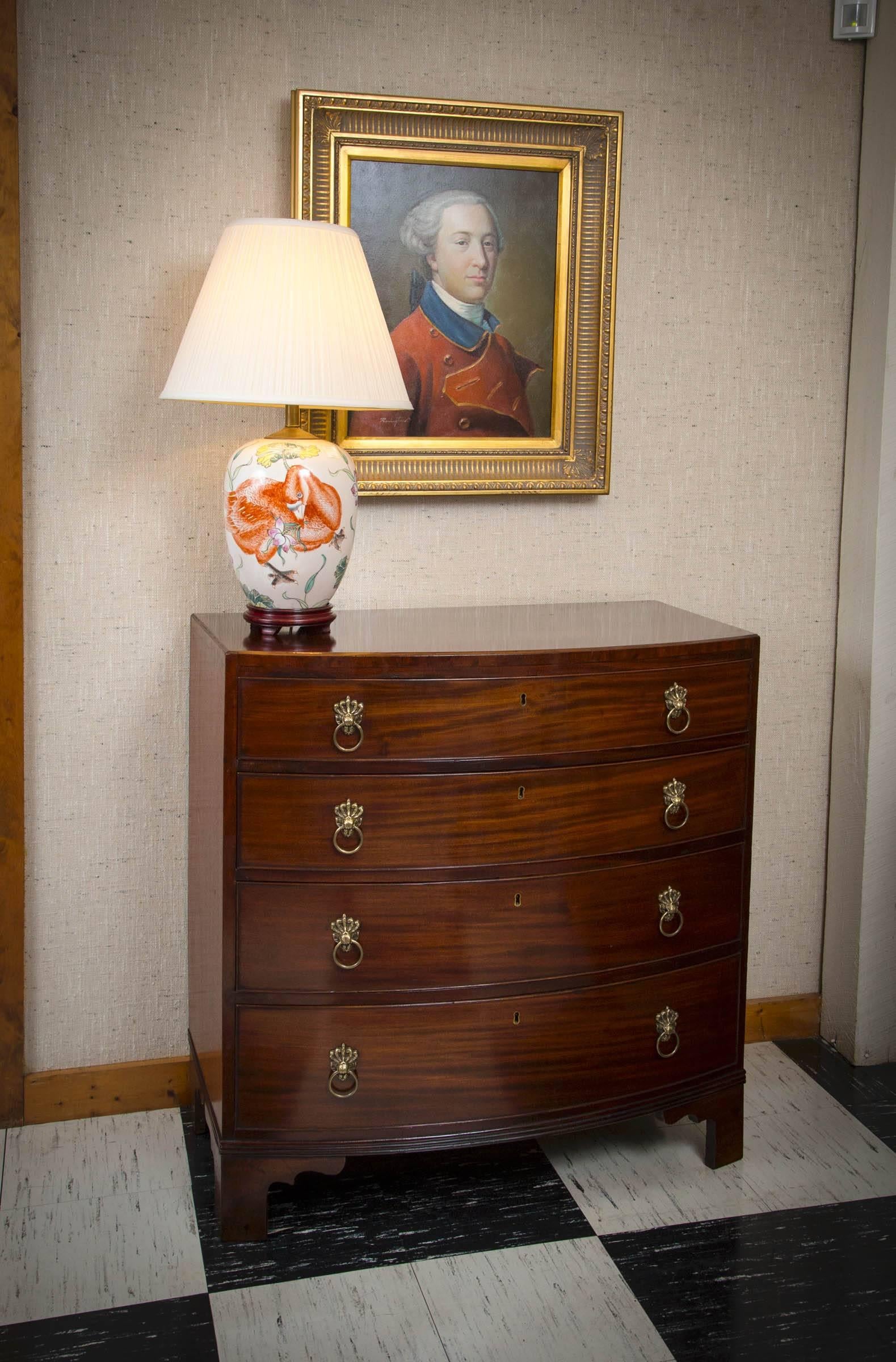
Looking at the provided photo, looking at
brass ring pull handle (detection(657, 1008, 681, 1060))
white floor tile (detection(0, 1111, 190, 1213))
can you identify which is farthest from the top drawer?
white floor tile (detection(0, 1111, 190, 1213))

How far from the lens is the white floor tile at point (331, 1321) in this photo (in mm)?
1947

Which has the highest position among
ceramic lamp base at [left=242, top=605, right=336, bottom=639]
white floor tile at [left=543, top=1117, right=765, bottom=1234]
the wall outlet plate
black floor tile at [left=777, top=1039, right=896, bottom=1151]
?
the wall outlet plate

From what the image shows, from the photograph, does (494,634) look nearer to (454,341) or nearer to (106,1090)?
(454,341)

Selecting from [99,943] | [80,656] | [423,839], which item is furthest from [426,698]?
[99,943]

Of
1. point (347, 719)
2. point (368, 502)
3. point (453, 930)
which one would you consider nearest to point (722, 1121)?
point (453, 930)

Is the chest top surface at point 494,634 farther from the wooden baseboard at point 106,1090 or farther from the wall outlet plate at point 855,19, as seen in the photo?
the wall outlet plate at point 855,19

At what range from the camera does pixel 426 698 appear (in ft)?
6.96

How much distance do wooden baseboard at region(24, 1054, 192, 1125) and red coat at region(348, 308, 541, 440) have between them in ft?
4.38

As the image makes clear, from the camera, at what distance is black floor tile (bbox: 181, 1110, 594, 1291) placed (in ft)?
7.14

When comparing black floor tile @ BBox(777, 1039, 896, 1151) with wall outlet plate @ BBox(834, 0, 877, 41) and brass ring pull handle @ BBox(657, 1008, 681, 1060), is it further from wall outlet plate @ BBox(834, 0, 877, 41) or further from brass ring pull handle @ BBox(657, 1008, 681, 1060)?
wall outlet plate @ BBox(834, 0, 877, 41)

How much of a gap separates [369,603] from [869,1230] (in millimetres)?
1469

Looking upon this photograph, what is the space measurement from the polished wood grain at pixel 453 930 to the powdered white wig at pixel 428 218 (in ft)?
3.97

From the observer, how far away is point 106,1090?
261 cm

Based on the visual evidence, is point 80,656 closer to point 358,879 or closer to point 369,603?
point 369,603
